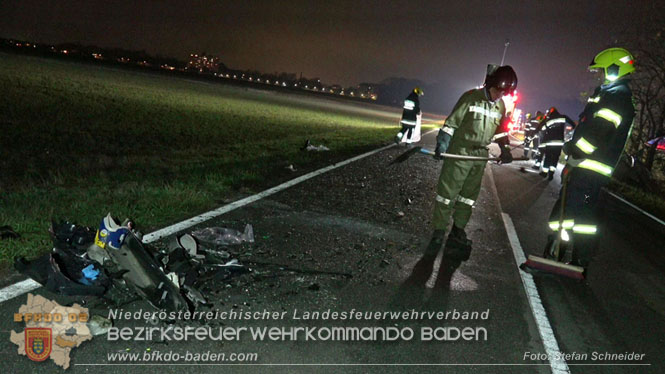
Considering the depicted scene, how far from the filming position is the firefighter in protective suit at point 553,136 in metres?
11.5

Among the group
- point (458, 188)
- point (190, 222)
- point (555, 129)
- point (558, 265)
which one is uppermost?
point (555, 129)

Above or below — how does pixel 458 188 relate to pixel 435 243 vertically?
above

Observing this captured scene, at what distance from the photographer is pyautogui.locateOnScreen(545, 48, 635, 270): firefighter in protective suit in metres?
4.30

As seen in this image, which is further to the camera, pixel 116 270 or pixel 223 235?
pixel 223 235

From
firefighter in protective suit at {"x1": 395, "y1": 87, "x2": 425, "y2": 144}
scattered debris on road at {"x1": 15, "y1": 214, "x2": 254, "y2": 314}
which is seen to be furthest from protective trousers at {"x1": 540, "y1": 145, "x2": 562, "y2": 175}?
scattered debris on road at {"x1": 15, "y1": 214, "x2": 254, "y2": 314}

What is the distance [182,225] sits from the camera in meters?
4.64

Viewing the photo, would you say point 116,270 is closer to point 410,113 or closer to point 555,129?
point 555,129

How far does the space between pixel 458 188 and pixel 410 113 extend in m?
10.4

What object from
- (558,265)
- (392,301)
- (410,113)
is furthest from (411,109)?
(392,301)

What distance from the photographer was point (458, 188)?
5.09m

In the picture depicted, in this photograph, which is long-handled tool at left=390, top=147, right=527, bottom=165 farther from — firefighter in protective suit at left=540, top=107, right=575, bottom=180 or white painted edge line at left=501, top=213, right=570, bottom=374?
firefighter in protective suit at left=540, top=107, right=575, bottom=180

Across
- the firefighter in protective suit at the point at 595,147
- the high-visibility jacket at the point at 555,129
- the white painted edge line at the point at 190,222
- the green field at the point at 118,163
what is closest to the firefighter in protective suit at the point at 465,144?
the firefighter in protective suit at the point at 595,147

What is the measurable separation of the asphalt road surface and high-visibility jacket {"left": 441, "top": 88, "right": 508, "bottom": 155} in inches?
52.1

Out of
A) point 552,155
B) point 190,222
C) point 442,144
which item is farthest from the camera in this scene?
point 552,155
